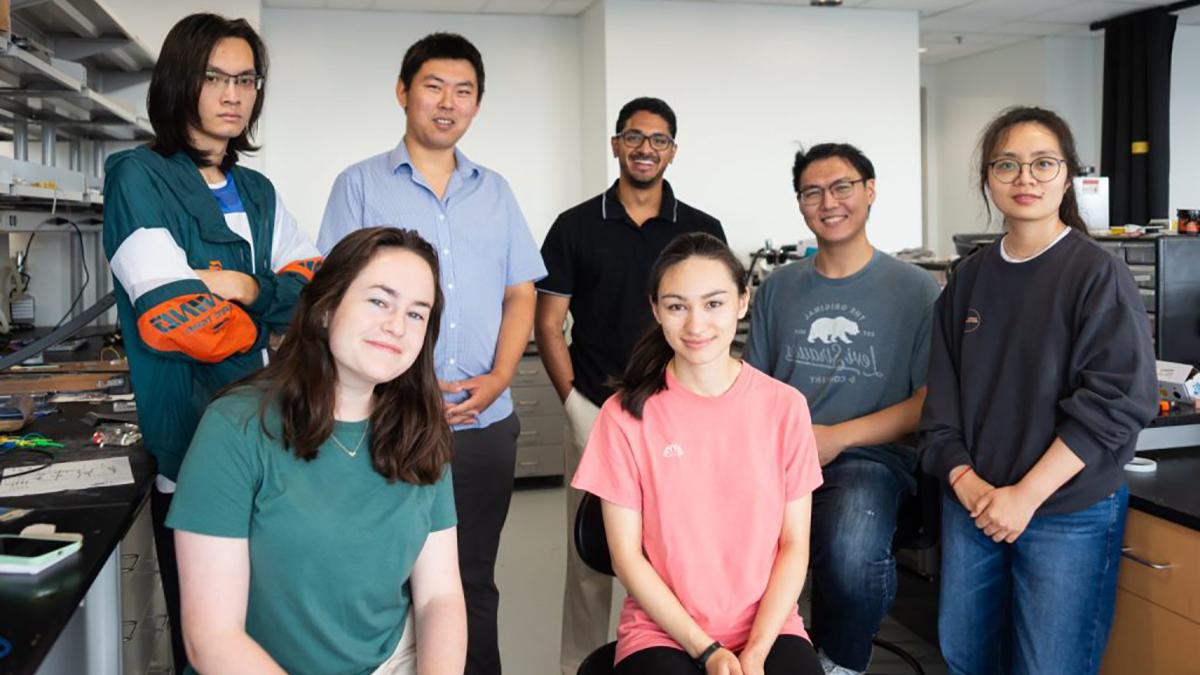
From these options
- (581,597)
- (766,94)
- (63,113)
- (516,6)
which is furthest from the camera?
(766,94)

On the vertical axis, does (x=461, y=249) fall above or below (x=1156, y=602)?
above

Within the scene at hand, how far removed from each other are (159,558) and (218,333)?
0.45 metres

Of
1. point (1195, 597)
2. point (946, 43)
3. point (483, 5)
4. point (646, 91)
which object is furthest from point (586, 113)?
point (1195, 597)

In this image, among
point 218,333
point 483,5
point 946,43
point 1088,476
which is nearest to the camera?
point 218,333

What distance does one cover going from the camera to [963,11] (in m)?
6.54

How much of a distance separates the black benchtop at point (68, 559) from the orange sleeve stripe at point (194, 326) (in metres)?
0.29

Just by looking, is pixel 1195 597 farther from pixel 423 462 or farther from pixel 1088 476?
pixel 423 462

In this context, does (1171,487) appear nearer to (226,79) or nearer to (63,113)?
(226,79)

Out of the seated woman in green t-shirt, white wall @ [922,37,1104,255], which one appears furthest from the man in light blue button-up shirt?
white wall @ [922,37,1104,255]

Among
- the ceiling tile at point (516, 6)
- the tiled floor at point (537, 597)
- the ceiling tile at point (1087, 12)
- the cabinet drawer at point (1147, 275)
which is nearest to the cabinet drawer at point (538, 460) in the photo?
the tiled floor at point (537, 597)

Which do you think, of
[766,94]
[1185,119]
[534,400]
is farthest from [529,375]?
[1185,119]

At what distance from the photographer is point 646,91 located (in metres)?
5.88

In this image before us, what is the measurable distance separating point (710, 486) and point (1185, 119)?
7.37 meters

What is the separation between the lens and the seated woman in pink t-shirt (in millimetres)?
1787
